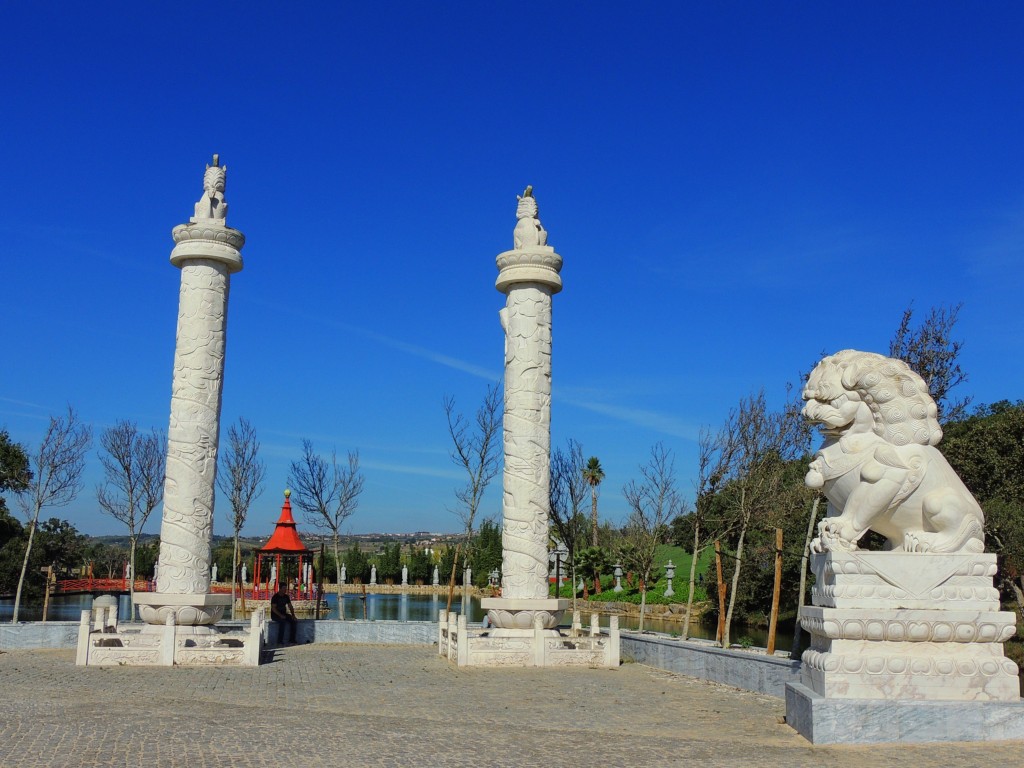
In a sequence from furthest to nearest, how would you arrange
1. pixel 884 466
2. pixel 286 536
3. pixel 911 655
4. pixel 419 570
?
1. pixel 419 570
2. pixel 286 536
3. pixel 884 466
4. pixel 911 655

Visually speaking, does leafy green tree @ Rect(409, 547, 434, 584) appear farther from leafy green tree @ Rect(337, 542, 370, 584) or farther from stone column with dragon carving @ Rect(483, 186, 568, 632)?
stone column with dragon carving @ Rect(483, 186, 568, 632)

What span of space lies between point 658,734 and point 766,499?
9408mm

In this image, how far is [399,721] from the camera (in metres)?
7.15

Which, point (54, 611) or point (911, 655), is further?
point (54, 611)

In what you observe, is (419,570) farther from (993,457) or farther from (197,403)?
(197,403)

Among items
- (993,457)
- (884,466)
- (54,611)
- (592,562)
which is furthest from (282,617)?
(592,562)

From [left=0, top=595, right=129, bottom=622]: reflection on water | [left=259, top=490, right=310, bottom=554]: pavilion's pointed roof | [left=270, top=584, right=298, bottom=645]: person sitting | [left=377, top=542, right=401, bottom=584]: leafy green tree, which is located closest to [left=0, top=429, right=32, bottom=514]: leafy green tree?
[left=0, top=595, right=129, bottom=622]: reflection on water

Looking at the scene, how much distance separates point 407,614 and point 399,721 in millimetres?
23376

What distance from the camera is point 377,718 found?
729 cm

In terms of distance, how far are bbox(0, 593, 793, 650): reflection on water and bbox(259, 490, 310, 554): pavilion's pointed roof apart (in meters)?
2.40

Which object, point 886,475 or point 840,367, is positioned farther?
point 840,367

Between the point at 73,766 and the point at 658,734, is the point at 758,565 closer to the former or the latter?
the point at 658,734

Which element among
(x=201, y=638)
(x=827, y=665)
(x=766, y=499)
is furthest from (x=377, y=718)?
(x=766, y=499)

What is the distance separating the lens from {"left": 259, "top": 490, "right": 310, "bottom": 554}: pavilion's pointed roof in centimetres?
2248
